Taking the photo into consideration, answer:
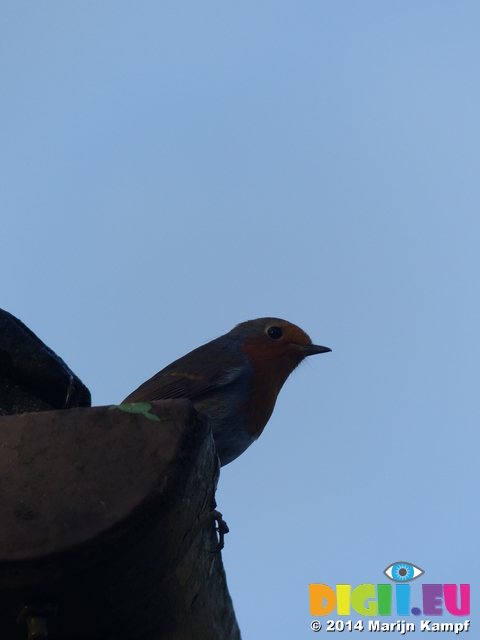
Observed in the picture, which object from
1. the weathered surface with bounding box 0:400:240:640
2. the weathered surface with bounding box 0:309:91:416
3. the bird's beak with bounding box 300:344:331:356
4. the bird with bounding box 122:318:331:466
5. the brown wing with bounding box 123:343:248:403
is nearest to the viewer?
the weathered surface with bounding box 0:400:240:640

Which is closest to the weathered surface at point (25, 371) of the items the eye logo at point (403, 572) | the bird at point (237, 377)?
the bird at point (237, 377)

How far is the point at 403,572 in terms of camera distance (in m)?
5.93

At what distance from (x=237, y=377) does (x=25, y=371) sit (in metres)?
2.60

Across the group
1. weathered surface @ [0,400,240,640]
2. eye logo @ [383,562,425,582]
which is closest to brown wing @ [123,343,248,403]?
eye logo @ [383,562,425,582]

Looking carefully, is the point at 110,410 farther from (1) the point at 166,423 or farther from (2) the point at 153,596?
(2) the point at 153,596

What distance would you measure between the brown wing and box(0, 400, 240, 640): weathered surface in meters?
2.85

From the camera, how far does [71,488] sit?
149cm

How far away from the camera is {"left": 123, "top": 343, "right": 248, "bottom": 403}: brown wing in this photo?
15.1 feet

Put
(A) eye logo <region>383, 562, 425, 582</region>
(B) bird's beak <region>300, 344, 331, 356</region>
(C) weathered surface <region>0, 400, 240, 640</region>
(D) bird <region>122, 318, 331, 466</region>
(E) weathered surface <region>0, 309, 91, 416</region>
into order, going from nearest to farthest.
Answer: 1. (C) weathered surface <region>0, 400, 240, 640</region>
2. (E) weathered surface <region>0, 309, 91, 416</region>
3. (D) bird <region>122, 318, 331, 466</region>
4. (B) bird's beak <region>300, 344, 331, 356</region>
5. (A) eye logo <region>383, 562, 425, 582</region>

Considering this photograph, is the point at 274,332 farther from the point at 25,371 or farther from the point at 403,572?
the point at 25,371

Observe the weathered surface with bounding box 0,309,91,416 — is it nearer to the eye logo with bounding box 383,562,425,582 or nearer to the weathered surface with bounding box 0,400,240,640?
the weathered surface with bounding box 0,400,240,640

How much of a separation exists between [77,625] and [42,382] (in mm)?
768

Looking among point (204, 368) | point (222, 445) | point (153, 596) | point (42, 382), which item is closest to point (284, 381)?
point (204, 368)

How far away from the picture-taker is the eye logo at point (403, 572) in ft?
19.1
